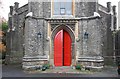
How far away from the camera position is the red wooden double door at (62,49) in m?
19.1

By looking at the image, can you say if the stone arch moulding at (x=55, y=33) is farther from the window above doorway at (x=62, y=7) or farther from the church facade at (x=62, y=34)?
the window above doorway at (x=62, y=7)

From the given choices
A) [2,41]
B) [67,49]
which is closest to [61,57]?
[67,49]

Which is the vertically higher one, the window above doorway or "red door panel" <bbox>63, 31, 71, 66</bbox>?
the window above doorway

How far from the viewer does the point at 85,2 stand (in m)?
18.6

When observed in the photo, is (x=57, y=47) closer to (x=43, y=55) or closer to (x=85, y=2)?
(x=43, y=55)

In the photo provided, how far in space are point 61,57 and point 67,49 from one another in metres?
0.83

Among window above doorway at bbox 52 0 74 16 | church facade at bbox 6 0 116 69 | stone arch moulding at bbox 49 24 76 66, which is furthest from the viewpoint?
window above doorway at bbox 52 0 74 16

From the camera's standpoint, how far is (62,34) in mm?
19312

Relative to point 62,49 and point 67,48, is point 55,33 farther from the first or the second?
point 67,48

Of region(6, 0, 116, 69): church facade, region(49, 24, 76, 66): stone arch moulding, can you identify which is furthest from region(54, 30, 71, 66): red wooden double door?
region(49, 24, 76, 66): stone arch moulding

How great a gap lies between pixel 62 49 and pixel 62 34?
1.25 meters

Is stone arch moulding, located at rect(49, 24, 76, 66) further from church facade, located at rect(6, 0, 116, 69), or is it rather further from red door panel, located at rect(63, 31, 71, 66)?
red door panel, located at rect(63, 31, 71, 66)

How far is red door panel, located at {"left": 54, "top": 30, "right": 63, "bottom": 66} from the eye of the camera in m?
19.1

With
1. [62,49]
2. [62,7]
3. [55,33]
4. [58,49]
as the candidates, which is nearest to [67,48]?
[62,49]
